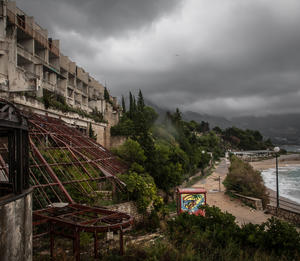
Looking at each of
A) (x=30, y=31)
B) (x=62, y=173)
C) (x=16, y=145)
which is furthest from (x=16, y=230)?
(x=30, y=31)

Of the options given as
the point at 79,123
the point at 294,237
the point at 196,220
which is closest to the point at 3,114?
the point at 196,220

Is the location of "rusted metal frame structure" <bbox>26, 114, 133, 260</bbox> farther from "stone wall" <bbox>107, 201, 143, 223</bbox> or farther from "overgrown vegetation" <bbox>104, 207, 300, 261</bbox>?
"stone wall" <bbox>107, 201, 143, 223</bbox>

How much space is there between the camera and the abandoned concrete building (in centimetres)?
1761

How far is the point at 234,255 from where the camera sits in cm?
717

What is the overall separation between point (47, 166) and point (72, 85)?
29.1 meters

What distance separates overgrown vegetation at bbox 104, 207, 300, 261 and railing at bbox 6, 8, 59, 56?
2604 cm

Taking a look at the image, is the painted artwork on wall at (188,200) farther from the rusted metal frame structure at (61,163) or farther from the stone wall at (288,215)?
the stone wall at (288,215)

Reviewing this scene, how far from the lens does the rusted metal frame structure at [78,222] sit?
645 centimetres

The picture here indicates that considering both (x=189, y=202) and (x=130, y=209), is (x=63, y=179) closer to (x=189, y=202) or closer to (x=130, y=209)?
(x=130, y=209)

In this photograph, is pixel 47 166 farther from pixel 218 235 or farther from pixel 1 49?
pixel 1 49


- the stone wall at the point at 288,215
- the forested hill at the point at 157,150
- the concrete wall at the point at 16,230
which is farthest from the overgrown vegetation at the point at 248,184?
the concrete wall at the point at 16,230

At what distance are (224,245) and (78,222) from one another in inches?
204

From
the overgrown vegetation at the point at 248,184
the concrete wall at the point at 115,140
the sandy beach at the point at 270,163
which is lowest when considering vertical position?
the sandy beach at the point at 270,163

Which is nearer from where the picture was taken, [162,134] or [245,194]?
[245,194]
